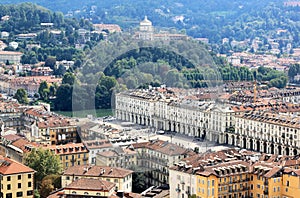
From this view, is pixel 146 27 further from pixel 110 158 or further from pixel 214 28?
pixel 214 28

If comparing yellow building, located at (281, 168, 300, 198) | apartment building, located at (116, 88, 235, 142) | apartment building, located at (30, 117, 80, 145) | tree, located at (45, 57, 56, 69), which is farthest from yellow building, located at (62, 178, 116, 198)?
tree, located at (45, 57, 56, 69)

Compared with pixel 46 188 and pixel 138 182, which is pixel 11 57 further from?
pixel 46 188

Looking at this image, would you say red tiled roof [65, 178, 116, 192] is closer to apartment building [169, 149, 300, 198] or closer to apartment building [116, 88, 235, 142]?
apartment building [169, 149, 300, 198]

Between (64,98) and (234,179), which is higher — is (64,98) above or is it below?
below

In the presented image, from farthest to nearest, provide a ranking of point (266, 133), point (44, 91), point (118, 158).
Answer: point (44, 91) < point (266, 133) < point (118, 158)

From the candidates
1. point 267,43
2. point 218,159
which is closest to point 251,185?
point 218,159

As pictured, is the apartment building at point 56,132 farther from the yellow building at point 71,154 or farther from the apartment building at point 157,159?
the apartment building at point 157,159

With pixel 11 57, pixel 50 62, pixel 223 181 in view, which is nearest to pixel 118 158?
pixel 223 181
